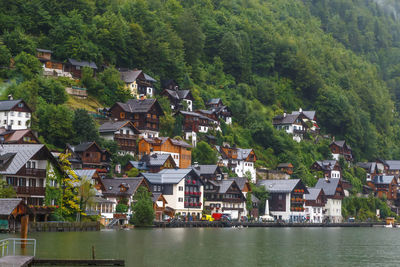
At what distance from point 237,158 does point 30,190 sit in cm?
6418

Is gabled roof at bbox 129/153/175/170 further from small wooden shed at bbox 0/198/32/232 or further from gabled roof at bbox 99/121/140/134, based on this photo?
small wooden shed at bbox 0/198/32/232

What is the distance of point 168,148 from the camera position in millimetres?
116938

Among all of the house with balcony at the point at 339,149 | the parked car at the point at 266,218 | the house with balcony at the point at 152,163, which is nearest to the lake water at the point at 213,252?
the house with balcony at the point at 152,163

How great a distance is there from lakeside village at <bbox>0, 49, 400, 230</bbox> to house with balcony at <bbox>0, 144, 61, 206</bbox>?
0.11 meters

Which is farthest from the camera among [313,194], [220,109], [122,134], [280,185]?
[220,109]

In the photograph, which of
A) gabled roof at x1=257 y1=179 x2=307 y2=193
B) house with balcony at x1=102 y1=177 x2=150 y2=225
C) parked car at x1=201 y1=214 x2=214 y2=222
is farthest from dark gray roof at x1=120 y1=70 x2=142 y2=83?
house with balcony at x1=102 y1=177 x2=150 y2=225

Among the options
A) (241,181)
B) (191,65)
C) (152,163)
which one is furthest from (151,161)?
(191,65)

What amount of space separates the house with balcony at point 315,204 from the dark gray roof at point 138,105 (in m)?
37.9

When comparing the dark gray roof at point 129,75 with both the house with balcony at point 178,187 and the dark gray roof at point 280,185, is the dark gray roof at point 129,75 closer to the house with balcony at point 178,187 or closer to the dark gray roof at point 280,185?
the house with balcony at point 178,187

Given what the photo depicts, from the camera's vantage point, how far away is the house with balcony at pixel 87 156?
328 ft

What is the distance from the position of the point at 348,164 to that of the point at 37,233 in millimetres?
115014

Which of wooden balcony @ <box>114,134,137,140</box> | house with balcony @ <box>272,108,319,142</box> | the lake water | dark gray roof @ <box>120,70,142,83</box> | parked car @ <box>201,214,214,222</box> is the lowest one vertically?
the lake water

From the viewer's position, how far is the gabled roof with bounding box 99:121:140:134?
112250 mm

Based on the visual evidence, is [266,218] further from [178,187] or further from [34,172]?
[34,172]
